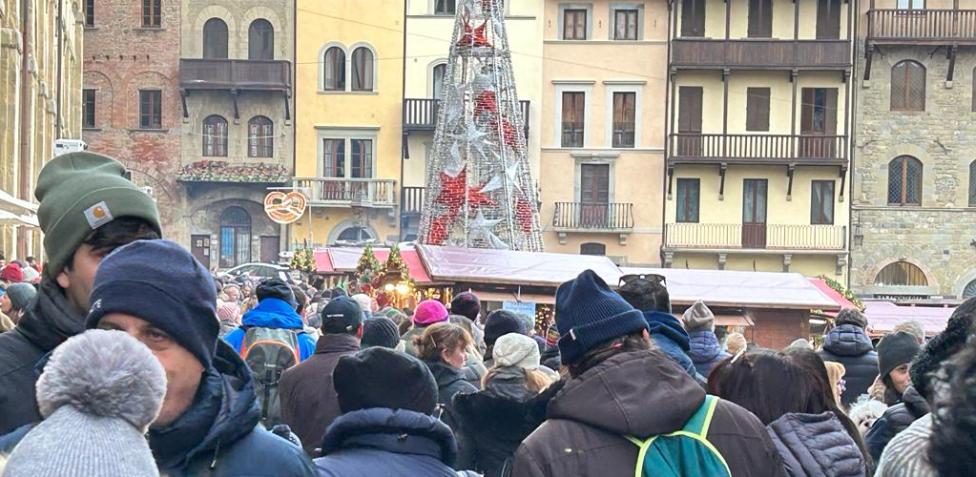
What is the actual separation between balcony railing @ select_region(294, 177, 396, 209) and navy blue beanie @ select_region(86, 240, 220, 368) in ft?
130

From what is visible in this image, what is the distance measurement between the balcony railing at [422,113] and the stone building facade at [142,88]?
719 centimetres

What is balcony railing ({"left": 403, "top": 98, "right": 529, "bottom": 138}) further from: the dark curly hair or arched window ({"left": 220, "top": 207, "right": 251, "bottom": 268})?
the dark curly hair

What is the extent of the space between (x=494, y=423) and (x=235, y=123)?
38817 mm

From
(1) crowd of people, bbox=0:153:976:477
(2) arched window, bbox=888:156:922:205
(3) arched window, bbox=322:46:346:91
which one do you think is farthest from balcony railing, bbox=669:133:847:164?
(1) crowd of people, bbox=0:153:976:477

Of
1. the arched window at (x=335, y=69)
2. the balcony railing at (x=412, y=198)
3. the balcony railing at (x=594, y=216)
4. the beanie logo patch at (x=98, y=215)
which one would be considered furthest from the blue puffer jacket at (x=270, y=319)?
the arched window at (x=335, y=69)

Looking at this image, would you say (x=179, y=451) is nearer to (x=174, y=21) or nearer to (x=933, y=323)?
(x=933, y=323)

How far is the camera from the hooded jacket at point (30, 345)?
3.03m

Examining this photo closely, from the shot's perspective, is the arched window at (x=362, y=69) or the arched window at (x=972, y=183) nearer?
the arched window at (x=972, y=183)

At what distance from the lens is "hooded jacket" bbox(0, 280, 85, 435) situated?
303 centimetres

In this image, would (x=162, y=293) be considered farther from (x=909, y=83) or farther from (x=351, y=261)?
(x=909, y=83)

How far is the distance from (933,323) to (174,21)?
28.2m

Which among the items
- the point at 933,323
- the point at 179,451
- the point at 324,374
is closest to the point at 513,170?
the point at 933,323

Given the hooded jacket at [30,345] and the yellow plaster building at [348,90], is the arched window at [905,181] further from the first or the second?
the hooded jacket at [30,345]

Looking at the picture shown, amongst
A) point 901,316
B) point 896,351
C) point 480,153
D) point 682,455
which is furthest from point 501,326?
point 480,153
